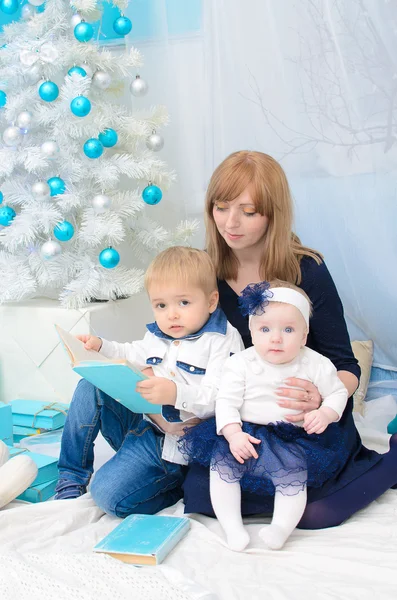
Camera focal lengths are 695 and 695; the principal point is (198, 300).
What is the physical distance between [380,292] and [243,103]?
77 cm

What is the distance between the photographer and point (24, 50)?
2.20 metres

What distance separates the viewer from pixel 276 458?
137cm

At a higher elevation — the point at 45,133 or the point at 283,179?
the point at 45,133

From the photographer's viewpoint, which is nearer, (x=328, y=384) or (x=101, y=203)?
(x=328, y=384)

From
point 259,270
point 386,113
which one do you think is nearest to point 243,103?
point 386,113

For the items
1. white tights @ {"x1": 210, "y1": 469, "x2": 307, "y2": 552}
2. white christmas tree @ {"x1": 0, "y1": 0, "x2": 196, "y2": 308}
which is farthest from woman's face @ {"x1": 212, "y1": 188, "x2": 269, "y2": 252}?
white christmas tree @ {"x1": 0, "y1": 0, "x2": 196, "y2": 308}

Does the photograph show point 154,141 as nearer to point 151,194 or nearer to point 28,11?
point 151,194

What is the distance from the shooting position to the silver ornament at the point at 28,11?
2299 mm

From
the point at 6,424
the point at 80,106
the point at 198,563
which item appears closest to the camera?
the point at 198,563

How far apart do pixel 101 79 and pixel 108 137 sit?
0.61 feet

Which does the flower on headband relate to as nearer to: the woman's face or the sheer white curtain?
the woman's face

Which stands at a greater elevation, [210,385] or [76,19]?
[76,19]

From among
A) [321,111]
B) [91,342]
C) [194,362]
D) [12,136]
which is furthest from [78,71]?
[194,362]

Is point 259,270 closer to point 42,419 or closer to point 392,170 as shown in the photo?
point 392,170
